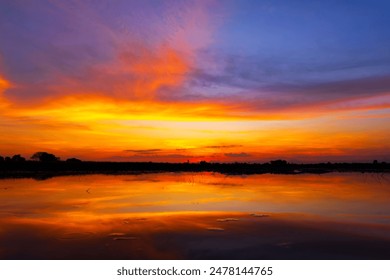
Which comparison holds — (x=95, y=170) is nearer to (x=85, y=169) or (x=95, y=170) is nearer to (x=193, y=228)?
(x=85, y=169)

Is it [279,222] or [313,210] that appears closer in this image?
[279,222]

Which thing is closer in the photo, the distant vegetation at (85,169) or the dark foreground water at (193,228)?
the dark foreground water at (193,228)

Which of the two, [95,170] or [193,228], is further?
[95,170]

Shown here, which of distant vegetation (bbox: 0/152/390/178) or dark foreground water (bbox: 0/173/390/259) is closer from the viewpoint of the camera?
dark foreground water (bbox: 0/173/390/259)

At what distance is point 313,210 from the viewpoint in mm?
19406

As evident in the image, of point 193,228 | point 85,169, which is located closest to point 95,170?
point 85,169

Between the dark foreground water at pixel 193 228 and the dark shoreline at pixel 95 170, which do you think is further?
the dark shoreline at pixel 95 170

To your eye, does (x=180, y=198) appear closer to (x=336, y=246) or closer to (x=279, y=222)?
(x=279, y=222)

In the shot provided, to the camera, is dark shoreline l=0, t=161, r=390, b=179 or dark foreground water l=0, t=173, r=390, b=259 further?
dark shoreline l=0, t=161, r=390, b=179

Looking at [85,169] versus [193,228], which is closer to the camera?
[193,228]
